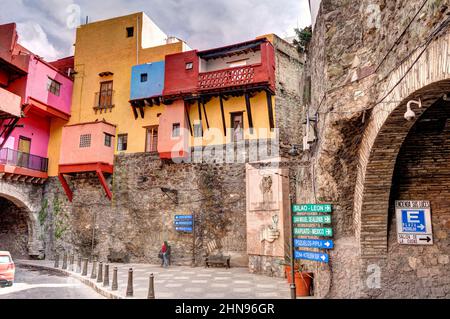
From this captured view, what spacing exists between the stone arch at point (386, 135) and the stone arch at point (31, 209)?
19.0 m

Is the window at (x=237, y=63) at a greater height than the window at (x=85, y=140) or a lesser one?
greater

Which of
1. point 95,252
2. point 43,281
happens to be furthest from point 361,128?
point 95,252

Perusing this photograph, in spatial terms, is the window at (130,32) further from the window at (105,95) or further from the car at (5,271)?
the car at (5,271)

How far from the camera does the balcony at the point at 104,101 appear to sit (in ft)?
67.7

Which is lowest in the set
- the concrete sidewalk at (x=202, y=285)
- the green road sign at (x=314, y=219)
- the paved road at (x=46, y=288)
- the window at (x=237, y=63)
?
the paved road at (x=46, y=288)

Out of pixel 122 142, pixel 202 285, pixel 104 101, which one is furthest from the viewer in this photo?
pixel 104 101

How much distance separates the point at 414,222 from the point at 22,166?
20.0m

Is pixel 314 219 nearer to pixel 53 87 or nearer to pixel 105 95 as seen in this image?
pixel 105 95

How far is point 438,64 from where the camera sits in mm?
3689

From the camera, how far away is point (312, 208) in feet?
24.8

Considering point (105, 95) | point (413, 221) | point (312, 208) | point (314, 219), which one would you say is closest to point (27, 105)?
point (105, 95)

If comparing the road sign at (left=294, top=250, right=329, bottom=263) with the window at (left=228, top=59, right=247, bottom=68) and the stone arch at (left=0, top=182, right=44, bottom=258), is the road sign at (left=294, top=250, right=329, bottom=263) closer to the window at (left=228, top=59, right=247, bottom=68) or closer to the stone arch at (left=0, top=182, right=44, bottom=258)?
the window at (left=228, top=59, right=247, bottom=68)

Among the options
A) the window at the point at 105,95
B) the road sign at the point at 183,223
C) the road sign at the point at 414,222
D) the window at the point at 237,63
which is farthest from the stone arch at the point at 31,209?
the road sign at the point at 414,222
